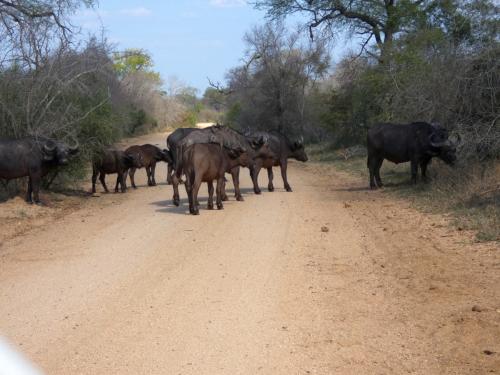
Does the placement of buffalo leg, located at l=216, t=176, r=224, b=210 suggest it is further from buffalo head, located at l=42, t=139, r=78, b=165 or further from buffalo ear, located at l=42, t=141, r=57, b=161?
buffalo ear, located at l=42, t=141, r=57, b=161

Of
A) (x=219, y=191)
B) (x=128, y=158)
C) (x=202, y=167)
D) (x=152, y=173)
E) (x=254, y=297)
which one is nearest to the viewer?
(x=254, y=297)

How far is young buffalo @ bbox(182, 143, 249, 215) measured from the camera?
46.3 feet

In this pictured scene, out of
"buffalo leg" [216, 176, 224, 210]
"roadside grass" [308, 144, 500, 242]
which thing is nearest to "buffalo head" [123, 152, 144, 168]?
"buffalo leg" [216, 176, 224, 210]

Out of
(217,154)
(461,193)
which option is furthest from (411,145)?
(217,154)

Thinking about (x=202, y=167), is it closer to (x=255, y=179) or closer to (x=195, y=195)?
(x=195, y=195)

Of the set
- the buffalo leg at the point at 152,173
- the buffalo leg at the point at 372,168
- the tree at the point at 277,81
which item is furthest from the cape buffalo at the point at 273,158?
the tree at the point at 277,81

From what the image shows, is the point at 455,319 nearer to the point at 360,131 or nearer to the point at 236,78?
the point at 360,131

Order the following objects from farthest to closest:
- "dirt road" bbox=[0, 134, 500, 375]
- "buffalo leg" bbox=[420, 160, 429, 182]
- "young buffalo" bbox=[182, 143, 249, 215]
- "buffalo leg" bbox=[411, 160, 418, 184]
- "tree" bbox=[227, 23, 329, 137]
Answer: "tree" bbox=[227, 23, 329, 137] → "buffalo leg" bbox=[420, 160, 429, 182] → "buffalo leg" bbox=[411, 160, 418, 184] → "young buffalo" bbox=[182, 143, 249, 215] → "dirt road" bbox=[0, 134, 500, 375]

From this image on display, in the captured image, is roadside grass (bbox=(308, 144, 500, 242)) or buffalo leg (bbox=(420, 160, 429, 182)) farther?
buffalo leg (bbox=(420, 160, 429, 182))

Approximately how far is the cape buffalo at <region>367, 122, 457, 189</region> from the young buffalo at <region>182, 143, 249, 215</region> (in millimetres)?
5899

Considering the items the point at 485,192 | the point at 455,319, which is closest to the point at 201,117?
the point at 485,192

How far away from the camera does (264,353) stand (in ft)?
18.1

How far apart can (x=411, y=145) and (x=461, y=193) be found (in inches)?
170

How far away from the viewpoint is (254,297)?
7.29 m
